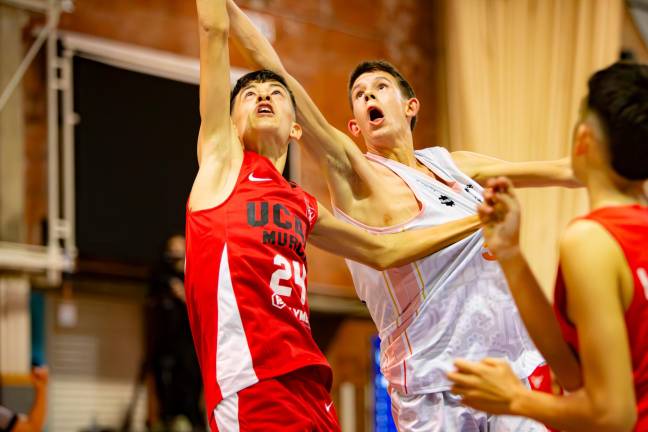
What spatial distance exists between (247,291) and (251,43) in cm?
119

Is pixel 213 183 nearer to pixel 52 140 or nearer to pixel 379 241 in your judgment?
pixel 379 241

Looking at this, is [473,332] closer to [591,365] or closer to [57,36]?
[591,365]

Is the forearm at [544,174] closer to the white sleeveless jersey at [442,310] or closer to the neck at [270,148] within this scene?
the white sleeveless jersey at [442,310]

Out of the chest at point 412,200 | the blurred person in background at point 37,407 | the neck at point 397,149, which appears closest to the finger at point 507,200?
the chest at point 412,200

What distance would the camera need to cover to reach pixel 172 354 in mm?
8477

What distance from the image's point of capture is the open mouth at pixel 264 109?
3533 mm

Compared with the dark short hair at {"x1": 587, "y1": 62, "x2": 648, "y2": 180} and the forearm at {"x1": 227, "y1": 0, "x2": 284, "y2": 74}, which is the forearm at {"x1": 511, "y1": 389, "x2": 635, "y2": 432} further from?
the forearm at {"x1": 227, "y1": 0, "x2": 284, "y2": 74}

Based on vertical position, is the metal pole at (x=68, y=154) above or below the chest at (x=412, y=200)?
above

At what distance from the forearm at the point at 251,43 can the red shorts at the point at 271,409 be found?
1.35 meters

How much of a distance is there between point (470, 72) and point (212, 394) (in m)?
8.66

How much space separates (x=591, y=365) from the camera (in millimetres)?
2145

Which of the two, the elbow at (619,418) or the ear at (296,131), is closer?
the elbow at (619,418)

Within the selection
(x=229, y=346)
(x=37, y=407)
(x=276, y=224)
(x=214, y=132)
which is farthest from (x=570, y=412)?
(x=37, y=407)

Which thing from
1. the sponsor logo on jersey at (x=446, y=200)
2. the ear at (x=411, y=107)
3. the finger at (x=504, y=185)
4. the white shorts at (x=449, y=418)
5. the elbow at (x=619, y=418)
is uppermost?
the ear at (x=411, y=107)
